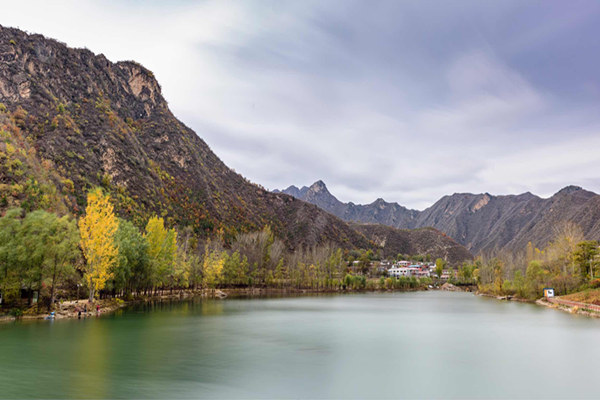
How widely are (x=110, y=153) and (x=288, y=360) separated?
289ft

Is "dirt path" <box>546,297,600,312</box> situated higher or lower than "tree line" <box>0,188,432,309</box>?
lower

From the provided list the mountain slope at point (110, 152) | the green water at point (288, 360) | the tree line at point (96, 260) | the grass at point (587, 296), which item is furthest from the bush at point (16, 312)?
the grass at point (587, 296)

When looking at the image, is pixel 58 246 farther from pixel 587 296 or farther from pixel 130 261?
pixel 587 296

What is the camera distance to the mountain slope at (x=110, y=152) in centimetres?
6612

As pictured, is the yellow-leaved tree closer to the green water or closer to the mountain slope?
the green water

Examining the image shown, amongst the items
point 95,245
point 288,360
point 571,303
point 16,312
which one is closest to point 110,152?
point 95,245

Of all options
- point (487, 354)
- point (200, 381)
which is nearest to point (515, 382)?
point (487, 354)

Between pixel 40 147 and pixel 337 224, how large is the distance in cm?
13713

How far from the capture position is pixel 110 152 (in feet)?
313

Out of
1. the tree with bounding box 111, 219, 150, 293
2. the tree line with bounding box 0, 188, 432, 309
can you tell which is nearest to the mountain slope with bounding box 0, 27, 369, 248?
the tree line with bounding box 0, 188, 432, 309

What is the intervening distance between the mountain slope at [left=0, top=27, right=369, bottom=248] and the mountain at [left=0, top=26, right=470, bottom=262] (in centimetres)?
25

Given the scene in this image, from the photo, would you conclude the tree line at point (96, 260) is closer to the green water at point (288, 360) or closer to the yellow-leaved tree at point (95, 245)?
the yellow-leaved tree at point (95, 245)

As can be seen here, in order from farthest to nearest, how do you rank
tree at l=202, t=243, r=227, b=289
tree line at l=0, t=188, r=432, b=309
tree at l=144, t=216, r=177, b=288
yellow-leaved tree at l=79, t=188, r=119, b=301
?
tree at l=202, t=243, r=227, b=289 → tree at l=144, t=216, r=177, b=288 → yellow-leaved tree at l=79, t=188, r=119, b=301 → tree line at l=0, t=188, r=432, b=309

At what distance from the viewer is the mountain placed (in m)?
65.2
